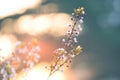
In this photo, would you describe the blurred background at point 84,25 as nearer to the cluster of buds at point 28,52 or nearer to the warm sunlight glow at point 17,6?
the warm sunlight glow at point 17,6

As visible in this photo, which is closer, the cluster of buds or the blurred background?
the cluster of buds

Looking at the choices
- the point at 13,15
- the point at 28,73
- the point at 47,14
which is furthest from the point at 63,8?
the point at 28,73

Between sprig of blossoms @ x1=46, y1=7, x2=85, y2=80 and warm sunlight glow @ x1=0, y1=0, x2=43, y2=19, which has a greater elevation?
warm sunlight glow @ x1=0, y1=0, x2=43, y2=19

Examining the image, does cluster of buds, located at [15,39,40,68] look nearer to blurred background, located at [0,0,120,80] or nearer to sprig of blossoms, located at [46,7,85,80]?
sprig of blossoms, located at [46,7,85,80]

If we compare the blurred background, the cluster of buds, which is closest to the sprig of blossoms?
the cluster of buds

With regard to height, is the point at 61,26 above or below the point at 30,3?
below

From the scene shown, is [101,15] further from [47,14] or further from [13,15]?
[13,15]

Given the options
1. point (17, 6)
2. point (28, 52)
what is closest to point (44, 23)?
point (17, 6)
